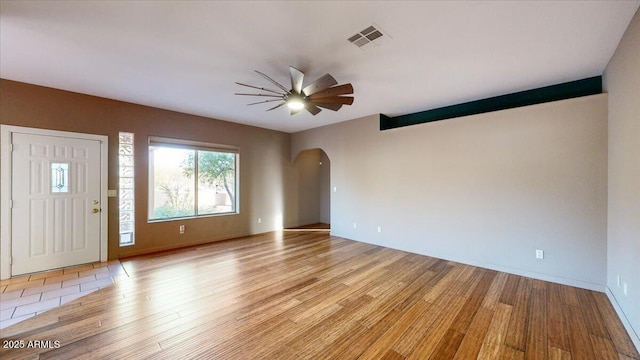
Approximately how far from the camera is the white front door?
11.8 ft

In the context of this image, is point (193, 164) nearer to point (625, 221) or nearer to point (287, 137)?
point (287, 137)

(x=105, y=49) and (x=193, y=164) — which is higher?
(x=105, y=49)

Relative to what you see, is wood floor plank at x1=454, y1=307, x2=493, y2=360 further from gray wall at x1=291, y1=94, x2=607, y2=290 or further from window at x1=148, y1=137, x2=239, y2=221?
window at x1=148, y1=137, x2=239, y2=221

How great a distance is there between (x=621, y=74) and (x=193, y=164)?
22.5 ft

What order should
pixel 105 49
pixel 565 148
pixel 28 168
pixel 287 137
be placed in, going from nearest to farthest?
pixel 105 49, pixel 565 148, pixel 28 168, pixel 287 137

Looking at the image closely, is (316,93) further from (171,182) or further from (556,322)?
(171,182)

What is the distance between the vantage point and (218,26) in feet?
7.54

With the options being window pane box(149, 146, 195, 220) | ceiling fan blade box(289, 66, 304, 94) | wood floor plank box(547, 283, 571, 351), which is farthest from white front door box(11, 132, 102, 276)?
wood floor plank box(547, 283, 571, 351)

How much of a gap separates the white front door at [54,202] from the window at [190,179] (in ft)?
3.03

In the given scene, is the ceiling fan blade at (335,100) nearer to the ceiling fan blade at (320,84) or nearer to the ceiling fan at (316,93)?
the ceiling fan at (316,93)

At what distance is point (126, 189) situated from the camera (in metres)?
4.58

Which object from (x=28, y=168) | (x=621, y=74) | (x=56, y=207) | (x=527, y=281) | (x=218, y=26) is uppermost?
(x=218, y=26)

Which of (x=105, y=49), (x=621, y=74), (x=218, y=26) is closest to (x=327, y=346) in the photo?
Result: (x=218, y=26)

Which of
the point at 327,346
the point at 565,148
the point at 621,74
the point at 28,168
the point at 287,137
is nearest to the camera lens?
the point at 327,346
